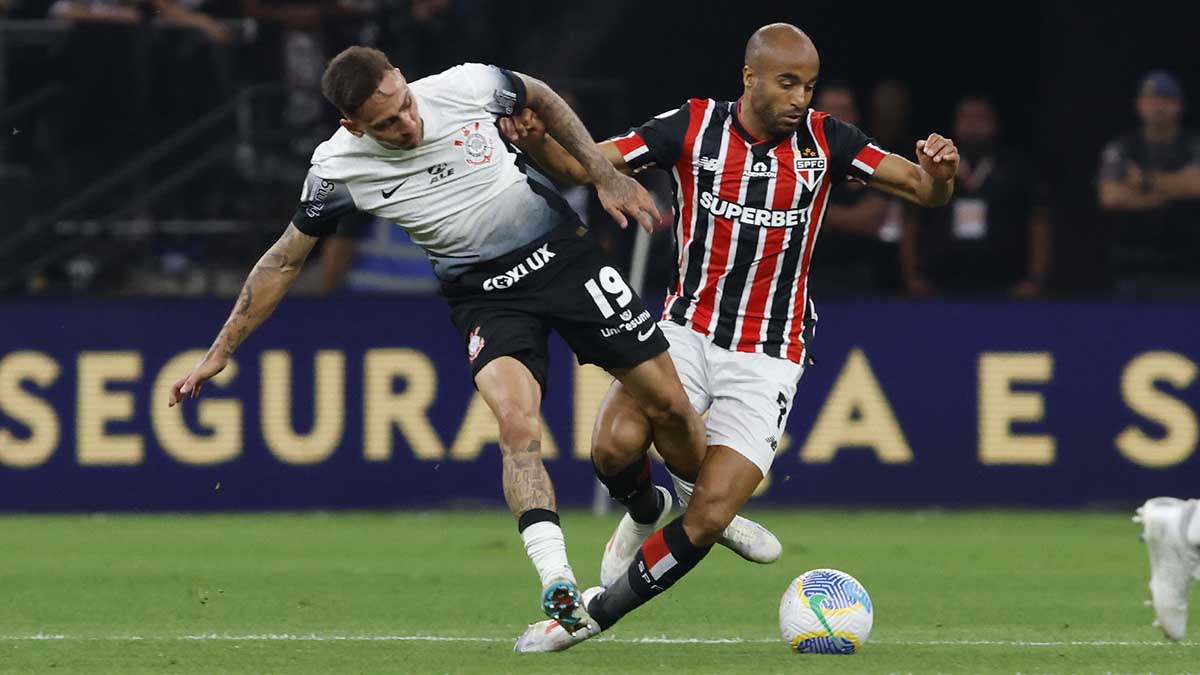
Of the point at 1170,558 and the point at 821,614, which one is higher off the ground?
the point at 1170,558

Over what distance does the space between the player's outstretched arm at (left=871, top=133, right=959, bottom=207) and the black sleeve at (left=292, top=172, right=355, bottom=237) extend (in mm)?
1889

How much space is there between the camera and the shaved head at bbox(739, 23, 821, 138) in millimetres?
8039

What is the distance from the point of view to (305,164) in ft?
48.7

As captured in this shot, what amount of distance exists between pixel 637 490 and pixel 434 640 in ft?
3.13

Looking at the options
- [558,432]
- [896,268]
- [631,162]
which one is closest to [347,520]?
[558,432]

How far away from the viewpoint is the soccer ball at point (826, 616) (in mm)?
7617

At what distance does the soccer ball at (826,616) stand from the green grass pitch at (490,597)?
0.09m

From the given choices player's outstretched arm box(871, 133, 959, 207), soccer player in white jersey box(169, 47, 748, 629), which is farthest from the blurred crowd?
soccer player in white jersey box(169, 47, 748, 629)

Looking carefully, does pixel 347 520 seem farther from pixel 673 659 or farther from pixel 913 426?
pixel 673 659

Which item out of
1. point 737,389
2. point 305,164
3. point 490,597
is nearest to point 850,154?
point 737,389

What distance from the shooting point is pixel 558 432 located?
13.7 metres

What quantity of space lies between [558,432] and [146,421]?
8.04 feet

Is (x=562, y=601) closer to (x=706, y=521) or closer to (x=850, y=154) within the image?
(x=706, y=521)

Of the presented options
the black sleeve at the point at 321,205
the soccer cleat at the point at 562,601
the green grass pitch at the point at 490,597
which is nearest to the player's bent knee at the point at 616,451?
the green grass pitch at the point at 490,597
